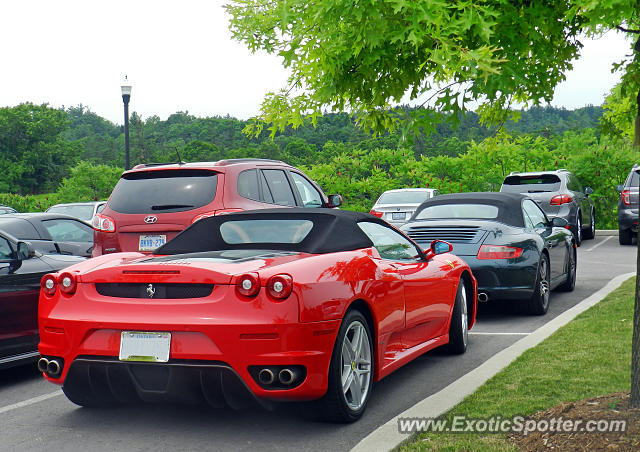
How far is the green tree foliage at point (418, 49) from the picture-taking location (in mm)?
4402

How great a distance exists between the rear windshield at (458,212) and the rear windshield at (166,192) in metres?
3.04

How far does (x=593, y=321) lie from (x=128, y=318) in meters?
5.17

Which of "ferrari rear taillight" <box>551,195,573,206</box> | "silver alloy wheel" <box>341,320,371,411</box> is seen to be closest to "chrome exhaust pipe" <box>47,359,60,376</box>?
"silver alloy wheel" <box>341,320,371,411</box>

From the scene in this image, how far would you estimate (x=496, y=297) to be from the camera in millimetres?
9320

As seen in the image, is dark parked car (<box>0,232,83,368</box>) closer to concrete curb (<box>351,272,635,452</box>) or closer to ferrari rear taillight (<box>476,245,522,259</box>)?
concrete curb (<box>351,272,635,452</box>)

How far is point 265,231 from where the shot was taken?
6039mm

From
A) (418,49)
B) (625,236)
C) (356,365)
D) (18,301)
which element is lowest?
(625,236)

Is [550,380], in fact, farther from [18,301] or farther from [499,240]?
[18,301]

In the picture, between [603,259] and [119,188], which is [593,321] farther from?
[603,259]

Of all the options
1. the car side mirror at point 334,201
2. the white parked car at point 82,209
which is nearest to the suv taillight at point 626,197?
the car side mirror at point 334,201

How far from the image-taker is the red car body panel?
467cm

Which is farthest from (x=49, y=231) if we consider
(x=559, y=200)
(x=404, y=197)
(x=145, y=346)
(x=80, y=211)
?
(x=404, y=197)

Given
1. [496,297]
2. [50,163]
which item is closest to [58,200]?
[496,297]

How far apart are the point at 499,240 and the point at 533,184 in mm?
10723
